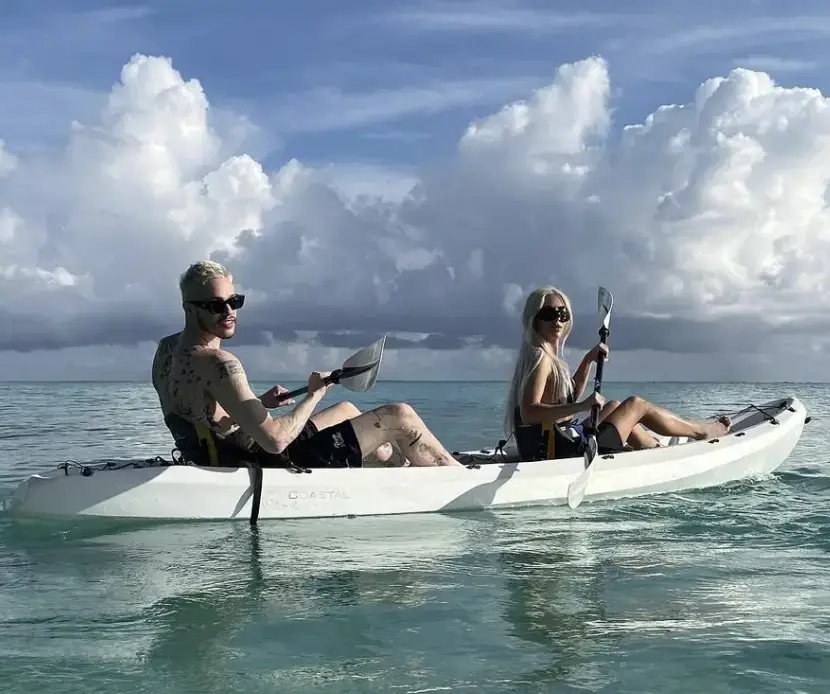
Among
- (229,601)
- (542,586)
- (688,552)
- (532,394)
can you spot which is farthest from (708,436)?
(229,601)

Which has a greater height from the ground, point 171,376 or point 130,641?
point 171,376

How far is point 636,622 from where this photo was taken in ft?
14.8

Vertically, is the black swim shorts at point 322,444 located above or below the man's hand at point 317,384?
below

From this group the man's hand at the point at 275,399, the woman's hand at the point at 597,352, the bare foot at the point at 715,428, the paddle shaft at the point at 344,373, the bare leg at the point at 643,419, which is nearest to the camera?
the paddle shaft at the point at 344,373

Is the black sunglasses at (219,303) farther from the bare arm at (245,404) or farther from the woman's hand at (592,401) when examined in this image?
the woman's hand at (592,401)

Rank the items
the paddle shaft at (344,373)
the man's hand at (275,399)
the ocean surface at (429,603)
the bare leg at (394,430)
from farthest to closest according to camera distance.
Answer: the man's hand at (275,399) → the bare leg at (394,430) → the paddle shaft at (344,373) → the ocean surface at (429,603)

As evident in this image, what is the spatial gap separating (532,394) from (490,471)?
2.64 ft

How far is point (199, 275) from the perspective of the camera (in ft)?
20.5

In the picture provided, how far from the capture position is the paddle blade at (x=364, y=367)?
670cm

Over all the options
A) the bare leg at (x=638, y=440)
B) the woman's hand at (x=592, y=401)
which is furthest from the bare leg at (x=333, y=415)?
the bare leg at (x=638, y=440)

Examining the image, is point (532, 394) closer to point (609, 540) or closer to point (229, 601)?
point (609, 540)

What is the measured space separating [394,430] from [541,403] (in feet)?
4.28

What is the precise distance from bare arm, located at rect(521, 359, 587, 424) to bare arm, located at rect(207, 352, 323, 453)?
6.61 ft

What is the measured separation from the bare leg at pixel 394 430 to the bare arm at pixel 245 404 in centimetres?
89
